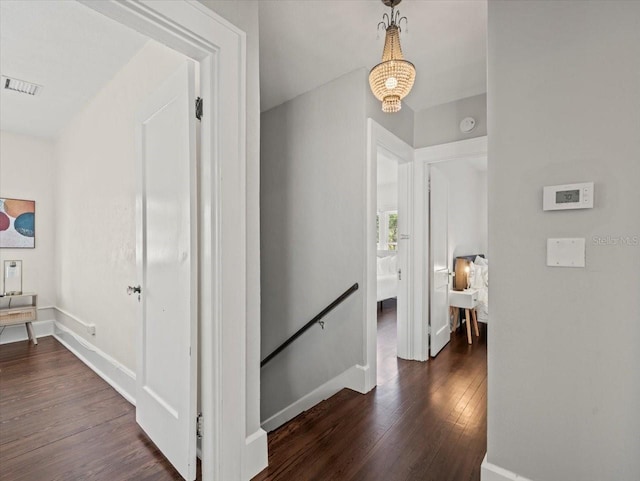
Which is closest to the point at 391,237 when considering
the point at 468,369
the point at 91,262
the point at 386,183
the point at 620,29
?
the point at 386,183

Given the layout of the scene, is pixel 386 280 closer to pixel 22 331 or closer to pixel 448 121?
pixel 448 121

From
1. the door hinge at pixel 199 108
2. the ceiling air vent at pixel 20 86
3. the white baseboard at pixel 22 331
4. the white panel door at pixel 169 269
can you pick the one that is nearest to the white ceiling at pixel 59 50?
the ceiling air vent at pixel 20 86

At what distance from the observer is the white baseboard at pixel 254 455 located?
160cm

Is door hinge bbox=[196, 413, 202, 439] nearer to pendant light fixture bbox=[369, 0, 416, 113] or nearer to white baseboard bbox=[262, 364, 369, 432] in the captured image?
white baseboard bbox=[262, 364, 369, 432]

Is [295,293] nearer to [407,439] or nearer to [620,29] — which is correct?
[407,439]

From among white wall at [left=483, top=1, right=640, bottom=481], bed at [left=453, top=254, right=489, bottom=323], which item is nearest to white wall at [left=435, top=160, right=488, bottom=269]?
bed at [left=453, top=254, right=489, bottom=323]

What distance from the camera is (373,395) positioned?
2574 mm

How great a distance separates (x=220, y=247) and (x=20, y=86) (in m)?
3.21

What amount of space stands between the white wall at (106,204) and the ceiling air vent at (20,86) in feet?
1.38

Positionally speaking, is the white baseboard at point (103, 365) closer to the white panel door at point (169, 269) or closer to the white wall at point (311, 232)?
the white panel door at point (169, 269)

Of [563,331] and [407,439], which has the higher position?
[563,331]

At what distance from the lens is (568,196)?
4.40 ft

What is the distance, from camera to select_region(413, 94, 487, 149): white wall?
306 cm

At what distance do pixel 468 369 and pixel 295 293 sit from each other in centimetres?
187
